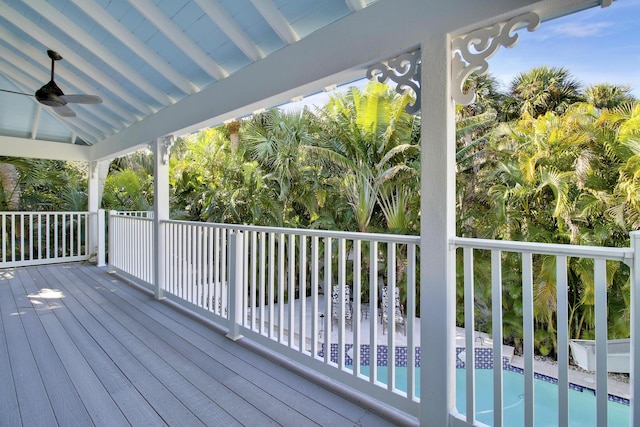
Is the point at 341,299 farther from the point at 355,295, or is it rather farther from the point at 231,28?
the point at 231,28

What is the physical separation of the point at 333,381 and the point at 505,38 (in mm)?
2215

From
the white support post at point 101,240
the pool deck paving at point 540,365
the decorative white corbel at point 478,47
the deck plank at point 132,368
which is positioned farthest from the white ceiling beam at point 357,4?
the white support post at point 101,240

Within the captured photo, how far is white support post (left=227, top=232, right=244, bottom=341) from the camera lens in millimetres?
3137

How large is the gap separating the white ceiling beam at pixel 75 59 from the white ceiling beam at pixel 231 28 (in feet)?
7.69

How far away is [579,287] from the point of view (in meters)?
5.04

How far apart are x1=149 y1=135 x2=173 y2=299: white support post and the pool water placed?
9.61 feet

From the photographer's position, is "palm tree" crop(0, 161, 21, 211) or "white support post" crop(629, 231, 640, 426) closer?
"white support post" crop(629, 231, 640, 426)

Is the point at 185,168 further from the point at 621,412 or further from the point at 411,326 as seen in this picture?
the point at 621,412

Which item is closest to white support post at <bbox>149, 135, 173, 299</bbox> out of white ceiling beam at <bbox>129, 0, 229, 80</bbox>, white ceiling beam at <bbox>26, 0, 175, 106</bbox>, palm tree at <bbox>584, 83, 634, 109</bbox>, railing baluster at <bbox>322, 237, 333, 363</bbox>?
white ceiling beam at <bbox>26, 0, 175, 106</bbox>

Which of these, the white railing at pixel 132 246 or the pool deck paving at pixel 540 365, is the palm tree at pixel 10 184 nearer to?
the white railing at pixel 132 246

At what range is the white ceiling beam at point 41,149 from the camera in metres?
6.15

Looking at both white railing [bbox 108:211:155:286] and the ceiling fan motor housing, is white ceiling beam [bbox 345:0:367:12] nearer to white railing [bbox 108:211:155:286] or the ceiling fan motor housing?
the ceiling fan motor housing

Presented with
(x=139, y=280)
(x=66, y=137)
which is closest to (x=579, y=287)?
(x=139, y=280)

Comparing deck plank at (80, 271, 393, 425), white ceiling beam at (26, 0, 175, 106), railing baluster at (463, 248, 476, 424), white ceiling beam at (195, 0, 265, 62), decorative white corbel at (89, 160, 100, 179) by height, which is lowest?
deck plank at (80, 271, 393, 425)
